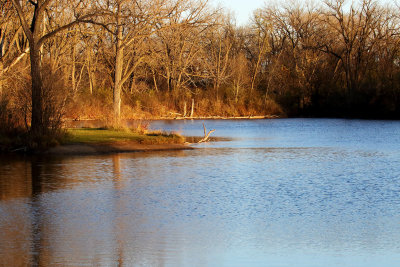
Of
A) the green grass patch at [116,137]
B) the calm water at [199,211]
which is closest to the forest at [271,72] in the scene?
the green grass patch at [116,137]

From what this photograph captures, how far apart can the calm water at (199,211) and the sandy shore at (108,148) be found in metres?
1.80

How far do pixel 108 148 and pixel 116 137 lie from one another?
8.72ft

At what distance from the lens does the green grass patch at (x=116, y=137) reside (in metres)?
29.4

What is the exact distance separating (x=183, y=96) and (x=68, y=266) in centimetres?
5821

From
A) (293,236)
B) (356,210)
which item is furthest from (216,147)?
(293,236)

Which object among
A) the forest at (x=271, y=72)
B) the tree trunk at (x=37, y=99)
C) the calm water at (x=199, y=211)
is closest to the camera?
the calm water at (x=199, y=211)

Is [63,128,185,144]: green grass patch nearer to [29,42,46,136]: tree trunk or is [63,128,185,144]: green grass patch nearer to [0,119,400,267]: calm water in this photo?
[29,42,46,136]: tree trunk

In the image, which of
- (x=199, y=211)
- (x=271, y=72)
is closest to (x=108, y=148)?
(x=199, y=211)

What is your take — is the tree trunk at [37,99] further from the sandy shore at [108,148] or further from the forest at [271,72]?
the forest at [271,72]

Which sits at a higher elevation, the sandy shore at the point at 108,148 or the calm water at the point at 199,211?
the sandy shore at the point at 108,148

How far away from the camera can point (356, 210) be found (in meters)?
13.7

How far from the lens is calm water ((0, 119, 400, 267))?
9.66 meters

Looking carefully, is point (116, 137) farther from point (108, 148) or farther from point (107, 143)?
point (108, 148)

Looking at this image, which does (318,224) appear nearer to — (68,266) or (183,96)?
(68,266)
